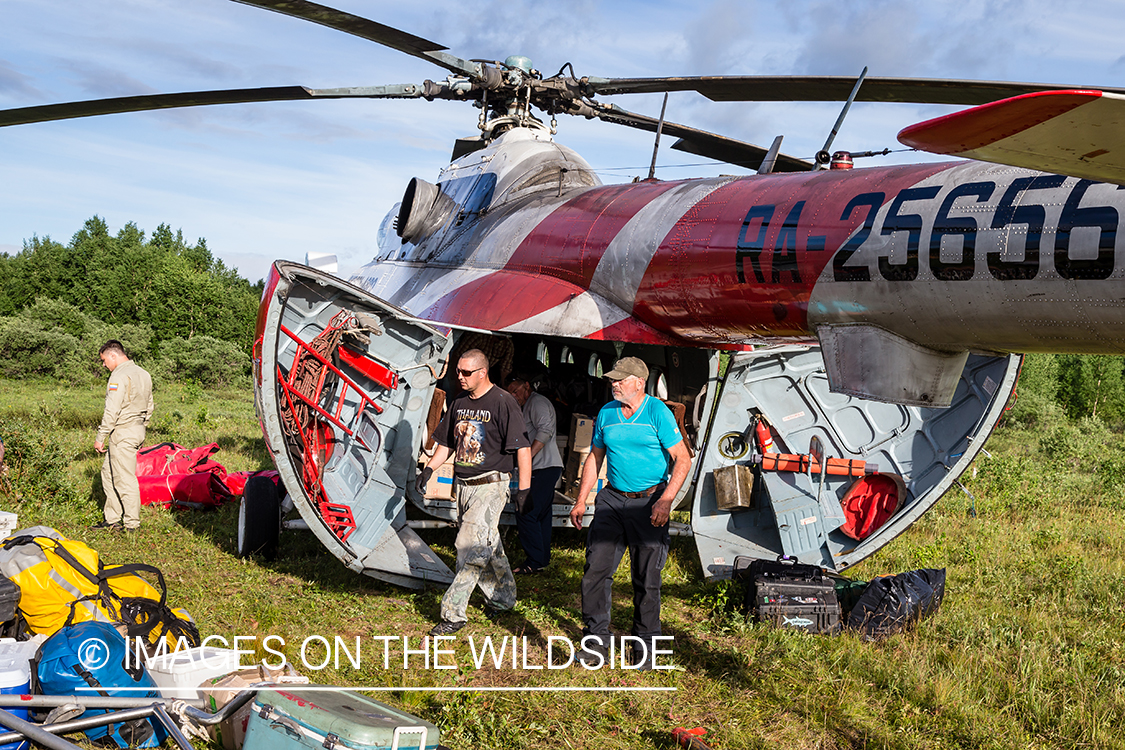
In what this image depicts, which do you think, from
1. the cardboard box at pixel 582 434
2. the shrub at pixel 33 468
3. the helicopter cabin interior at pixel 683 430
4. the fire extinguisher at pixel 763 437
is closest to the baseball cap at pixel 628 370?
the helicopter cabin interior at pixel 683 430

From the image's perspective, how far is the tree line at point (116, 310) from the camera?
2341cm

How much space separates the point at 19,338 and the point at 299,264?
846 inches

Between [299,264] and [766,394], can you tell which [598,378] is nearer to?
[766,394]

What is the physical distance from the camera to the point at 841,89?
6.25 meters

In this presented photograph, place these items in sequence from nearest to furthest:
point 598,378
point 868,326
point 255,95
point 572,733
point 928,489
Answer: point 572,733 < point 868,326 < point 928,489 < point 255,95 < point 598,378

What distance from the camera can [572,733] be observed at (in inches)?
171

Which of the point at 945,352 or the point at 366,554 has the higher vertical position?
the point at 945,352

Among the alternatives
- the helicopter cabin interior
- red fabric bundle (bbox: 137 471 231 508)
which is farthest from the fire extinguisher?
red fabric bundle (bbox: 137 471 231 508)

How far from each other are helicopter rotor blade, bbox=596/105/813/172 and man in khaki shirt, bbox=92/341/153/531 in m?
5.57

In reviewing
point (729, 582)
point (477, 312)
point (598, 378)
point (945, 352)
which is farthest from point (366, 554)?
point (945, 352)

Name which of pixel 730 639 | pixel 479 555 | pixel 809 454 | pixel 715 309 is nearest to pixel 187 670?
pixel 479 555

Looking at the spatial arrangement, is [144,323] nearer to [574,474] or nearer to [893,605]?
[574,474]

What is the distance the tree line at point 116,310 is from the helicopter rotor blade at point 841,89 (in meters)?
21.4

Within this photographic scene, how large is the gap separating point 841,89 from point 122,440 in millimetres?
6786
